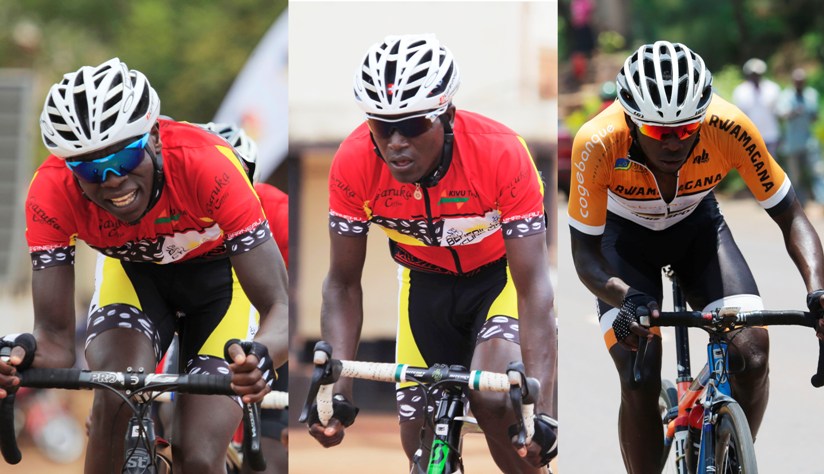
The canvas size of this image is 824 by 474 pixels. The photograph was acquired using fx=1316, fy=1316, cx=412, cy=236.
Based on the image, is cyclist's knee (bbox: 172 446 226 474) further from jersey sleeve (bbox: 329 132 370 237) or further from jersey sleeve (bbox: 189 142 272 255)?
jersey sleeve (bbox: 329 132 370 237)

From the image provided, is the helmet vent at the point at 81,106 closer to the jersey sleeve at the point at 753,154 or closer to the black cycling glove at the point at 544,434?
the black cycling glove at the point at 544,434

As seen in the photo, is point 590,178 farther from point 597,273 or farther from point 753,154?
point 753,154

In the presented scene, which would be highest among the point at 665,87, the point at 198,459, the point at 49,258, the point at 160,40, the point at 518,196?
the point at 160,40

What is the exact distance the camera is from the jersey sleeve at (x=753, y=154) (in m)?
5.22

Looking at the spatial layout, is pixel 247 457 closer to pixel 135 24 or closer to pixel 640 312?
pixel 640 312

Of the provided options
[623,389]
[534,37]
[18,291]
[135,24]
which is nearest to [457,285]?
[623,389]

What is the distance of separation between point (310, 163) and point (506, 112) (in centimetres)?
108

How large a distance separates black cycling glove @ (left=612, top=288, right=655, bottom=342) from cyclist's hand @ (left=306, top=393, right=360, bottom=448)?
3.25 ft

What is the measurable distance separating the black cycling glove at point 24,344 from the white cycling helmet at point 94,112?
0.67m

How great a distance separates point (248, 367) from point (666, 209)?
6.89ft

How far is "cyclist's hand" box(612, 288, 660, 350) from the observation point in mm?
4621

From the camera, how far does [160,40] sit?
17.7 m

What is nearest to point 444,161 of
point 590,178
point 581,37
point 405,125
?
point 405,125

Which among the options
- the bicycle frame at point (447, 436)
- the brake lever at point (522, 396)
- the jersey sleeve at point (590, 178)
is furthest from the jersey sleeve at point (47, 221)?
the jersey sleeve at point (590, 178)
